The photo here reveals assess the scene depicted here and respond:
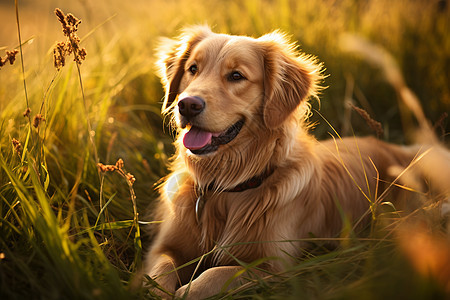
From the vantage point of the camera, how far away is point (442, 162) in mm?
1686

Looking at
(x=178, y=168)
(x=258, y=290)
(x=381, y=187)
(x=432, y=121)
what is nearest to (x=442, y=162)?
(x=258, y=290)

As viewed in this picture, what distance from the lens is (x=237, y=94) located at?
2521mm

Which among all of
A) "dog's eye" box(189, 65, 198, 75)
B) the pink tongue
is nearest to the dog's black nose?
the pink tongue

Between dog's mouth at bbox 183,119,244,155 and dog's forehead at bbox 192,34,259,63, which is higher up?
dog's forehead at bbox 192,34,259,63

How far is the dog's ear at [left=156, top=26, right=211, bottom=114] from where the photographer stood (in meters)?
2.96

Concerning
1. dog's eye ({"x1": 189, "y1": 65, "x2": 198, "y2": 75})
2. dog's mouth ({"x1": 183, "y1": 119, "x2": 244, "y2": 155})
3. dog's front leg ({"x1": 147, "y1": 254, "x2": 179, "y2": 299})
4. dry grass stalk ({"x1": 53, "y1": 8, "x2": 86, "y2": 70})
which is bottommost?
dog's front leg ({"x1": 147, "y1": 254, "x2": 179, "y2": 299})

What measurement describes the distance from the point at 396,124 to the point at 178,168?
317 centimetres

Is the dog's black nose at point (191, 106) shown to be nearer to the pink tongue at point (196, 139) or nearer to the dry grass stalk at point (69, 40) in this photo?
the pink tongue at point (196, 139)

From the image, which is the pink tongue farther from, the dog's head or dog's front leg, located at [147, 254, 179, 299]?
dog's front leg, located at [147, 254, 179, 299]

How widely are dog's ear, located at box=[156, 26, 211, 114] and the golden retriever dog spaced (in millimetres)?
141

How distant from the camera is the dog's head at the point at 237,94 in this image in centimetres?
236

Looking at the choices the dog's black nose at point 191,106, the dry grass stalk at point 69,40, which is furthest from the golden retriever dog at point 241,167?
the dry grass stalk at point 69,40

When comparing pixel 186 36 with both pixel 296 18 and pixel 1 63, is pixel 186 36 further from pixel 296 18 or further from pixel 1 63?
pixel 296 18

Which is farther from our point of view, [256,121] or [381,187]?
[381,187]
